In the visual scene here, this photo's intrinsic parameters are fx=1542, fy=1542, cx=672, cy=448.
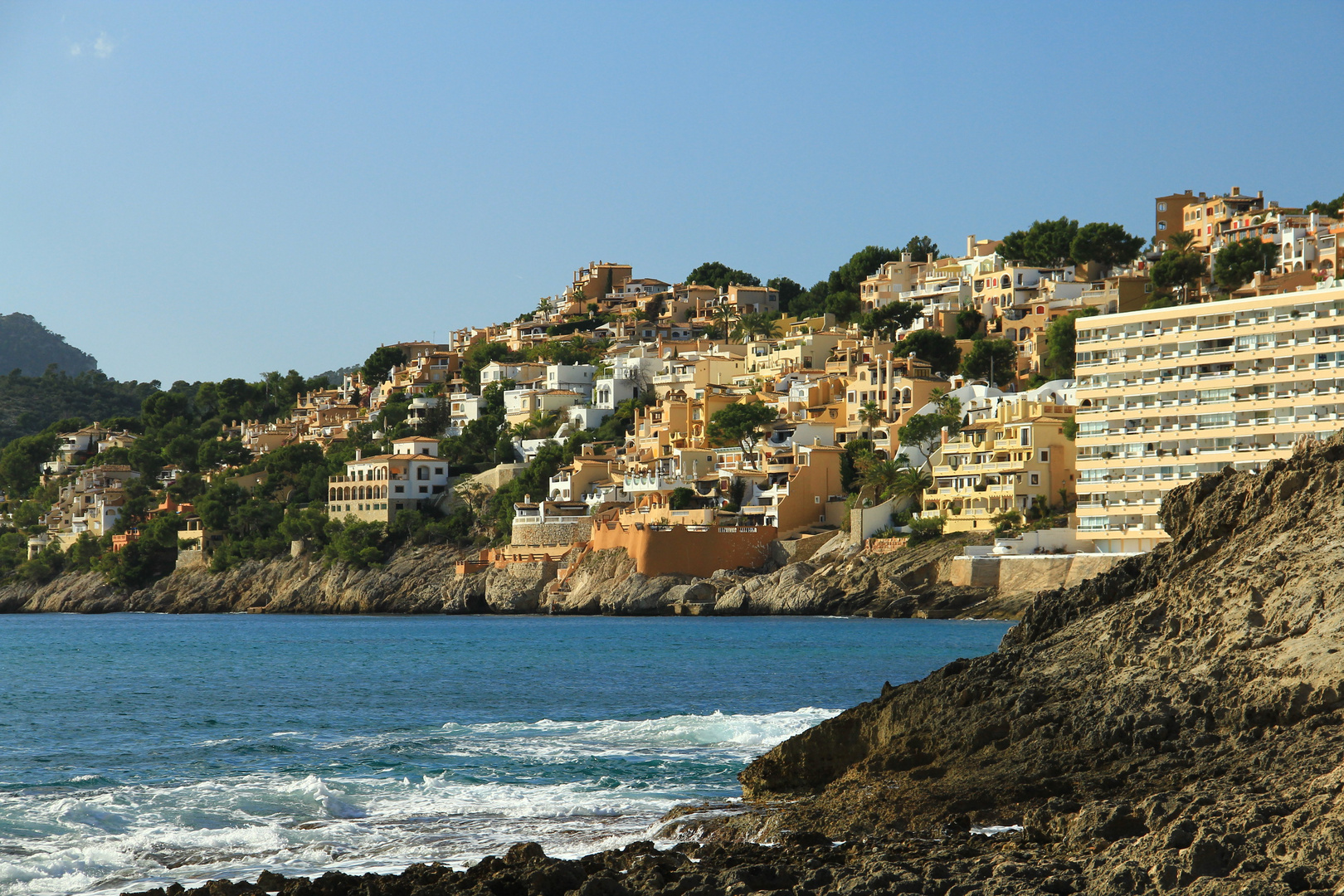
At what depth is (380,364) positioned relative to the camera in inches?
5236

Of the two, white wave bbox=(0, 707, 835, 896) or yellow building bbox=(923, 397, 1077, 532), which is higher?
yellow building bbox=(923, 397, 1077, 532)

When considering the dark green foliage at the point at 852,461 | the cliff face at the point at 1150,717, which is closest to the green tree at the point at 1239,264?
the dark green foliage at the point at 852,461

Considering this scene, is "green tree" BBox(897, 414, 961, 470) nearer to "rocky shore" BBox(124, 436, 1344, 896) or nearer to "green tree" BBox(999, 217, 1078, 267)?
"green tree" BBox(999, 217, 1078, 267)

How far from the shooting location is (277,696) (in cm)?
3647

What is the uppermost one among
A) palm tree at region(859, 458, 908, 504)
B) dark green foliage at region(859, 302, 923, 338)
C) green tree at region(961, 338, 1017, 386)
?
dark green foliage at region(859, 302, 923, 338)

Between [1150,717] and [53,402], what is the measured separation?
575 feet

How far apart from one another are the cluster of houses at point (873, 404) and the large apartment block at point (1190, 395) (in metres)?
0.08

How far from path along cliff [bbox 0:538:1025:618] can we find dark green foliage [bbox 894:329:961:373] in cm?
2301

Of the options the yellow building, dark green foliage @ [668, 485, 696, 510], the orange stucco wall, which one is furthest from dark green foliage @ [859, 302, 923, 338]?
the yellow building

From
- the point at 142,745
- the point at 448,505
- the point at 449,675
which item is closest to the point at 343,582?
the point at 448,505

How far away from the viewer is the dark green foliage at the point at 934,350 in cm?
9250

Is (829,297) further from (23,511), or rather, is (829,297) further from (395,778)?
(395,778)

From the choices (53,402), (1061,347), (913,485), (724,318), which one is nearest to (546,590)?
(913,485)

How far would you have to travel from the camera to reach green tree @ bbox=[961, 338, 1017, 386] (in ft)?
295
